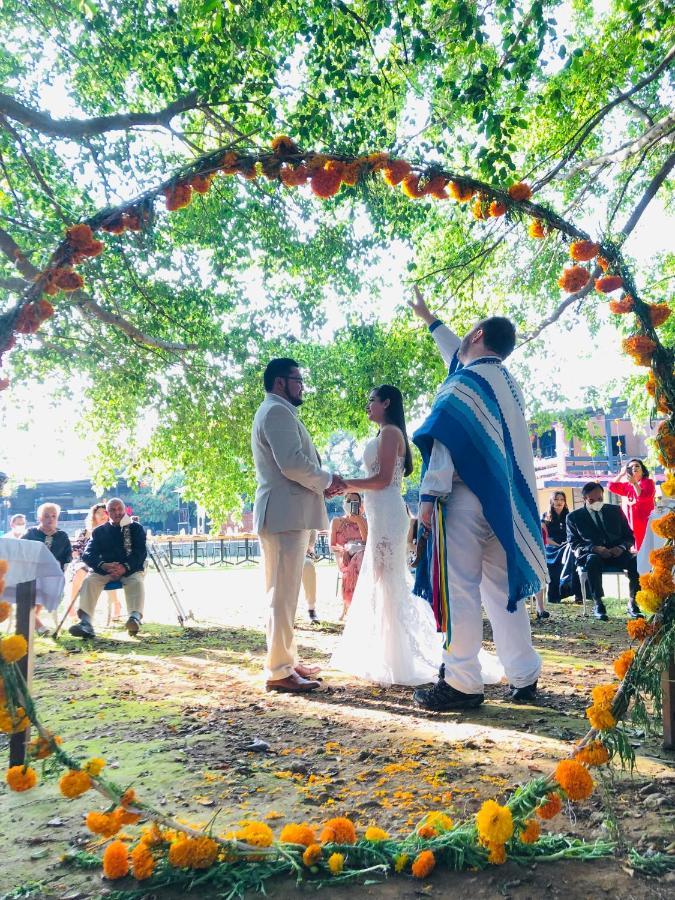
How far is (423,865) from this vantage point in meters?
2.08

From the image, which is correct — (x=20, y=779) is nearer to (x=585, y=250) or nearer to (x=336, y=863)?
(x=336, y=863)

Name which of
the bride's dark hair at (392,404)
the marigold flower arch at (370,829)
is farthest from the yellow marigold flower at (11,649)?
the bride's dark hair at (392,404)

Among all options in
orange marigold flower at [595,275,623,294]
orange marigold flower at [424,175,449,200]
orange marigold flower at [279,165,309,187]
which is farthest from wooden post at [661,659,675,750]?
orange marigold flower at [279,165,309,187]

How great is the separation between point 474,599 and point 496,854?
73.8 inches

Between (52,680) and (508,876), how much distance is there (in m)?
4.57

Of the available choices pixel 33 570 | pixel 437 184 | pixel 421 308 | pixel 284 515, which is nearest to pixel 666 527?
pixel 437 184

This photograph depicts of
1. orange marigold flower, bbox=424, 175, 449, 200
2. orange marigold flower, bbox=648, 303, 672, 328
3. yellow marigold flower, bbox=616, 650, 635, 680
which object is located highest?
orange marigold flower, bbox=424, 175, 449, 200

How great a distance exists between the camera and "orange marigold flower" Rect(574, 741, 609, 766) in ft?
7.04

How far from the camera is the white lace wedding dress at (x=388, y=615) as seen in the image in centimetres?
479

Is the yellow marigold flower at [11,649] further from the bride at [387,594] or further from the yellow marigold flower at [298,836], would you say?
the bride at [387,594]

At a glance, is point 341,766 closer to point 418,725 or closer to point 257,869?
point 418,725

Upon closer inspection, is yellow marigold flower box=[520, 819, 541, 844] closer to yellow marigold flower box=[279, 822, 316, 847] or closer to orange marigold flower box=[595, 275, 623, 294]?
yellow marigold flower box=[279, 822, 316, 847]

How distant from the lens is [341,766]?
3168mm

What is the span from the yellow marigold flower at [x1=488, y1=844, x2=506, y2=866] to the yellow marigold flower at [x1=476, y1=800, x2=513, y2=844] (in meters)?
0.03
